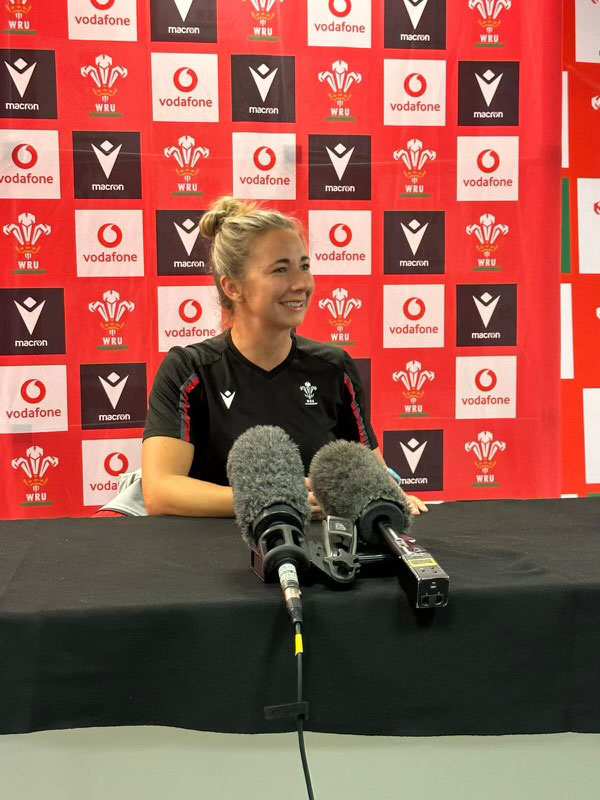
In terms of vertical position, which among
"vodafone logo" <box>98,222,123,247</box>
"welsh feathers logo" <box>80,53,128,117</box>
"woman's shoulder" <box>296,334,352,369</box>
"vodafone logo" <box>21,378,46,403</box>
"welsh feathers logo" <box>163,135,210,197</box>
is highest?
"welsh feathers logo" <box>80,53,128,117</box>

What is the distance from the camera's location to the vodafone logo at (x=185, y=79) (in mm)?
2832

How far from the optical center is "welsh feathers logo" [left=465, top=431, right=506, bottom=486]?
3.09 metres

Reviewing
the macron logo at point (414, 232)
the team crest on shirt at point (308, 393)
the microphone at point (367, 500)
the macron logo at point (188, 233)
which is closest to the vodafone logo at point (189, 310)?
the macron logo at point (188, 233)

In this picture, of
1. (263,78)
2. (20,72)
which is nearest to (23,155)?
(20,72)

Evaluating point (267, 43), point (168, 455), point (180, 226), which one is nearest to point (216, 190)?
point (180, 226)

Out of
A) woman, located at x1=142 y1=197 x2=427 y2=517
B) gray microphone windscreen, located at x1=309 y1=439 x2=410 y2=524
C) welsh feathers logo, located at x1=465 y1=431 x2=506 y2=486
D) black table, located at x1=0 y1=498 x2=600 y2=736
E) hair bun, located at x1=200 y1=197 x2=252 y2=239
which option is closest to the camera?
black table, located at x1=0 y1=498 x2=600 y2=736

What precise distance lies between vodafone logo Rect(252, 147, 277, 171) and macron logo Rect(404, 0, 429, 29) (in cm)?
71

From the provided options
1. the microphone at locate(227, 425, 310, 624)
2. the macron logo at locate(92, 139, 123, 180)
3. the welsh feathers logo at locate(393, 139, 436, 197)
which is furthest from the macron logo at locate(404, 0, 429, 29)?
the microphone at locate(227, 425, 310, 624)

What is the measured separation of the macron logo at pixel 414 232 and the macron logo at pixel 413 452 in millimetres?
719

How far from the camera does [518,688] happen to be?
3.15 ft

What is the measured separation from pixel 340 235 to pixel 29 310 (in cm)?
115

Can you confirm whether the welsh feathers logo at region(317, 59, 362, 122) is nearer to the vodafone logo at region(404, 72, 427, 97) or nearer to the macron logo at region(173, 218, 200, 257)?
the vodafone logo at region(404, 72, 427, 97)

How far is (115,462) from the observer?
293 centimetres

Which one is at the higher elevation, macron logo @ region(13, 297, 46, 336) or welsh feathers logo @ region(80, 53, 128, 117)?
welsh feathers logo @ region(80, 53, 128, 117)
